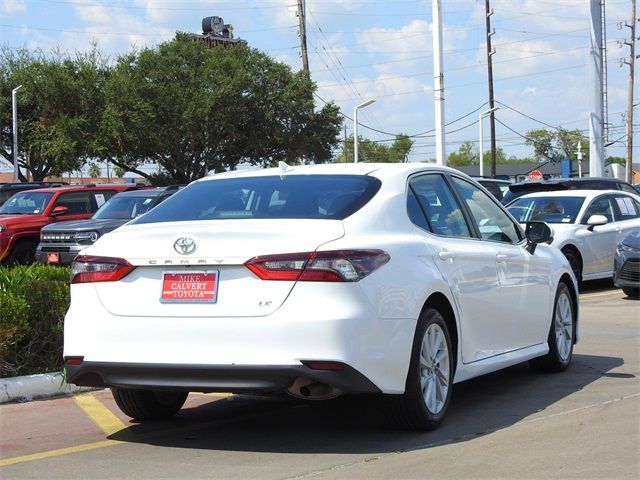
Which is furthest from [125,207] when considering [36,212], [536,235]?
[536,235]

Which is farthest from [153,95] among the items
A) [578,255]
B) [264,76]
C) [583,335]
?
[583,335]

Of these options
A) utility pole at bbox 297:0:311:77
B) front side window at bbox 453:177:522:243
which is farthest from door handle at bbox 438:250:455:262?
utility pole at bbox 297:0:311:77

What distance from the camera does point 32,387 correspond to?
7543 mm

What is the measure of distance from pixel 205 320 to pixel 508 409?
101 inches

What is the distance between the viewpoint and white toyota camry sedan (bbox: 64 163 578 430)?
525 cm

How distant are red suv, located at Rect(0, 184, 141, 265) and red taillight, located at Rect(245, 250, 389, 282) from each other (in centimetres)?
1341

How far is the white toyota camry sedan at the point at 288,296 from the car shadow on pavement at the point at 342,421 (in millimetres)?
204

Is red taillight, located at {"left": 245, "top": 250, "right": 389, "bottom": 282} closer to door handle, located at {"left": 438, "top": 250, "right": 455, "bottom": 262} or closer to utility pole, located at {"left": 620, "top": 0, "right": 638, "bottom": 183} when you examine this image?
door handle, located at {"left": 438, "top": 250, "right": 455, "bottom": 262}

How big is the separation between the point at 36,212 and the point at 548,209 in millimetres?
10169

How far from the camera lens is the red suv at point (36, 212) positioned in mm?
18516

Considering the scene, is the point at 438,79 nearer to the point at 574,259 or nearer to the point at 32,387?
the point at 574,259

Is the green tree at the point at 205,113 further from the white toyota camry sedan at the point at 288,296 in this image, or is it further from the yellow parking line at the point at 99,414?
the white toyota camry sedan at the point at 288,296

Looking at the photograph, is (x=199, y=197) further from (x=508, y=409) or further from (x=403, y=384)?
(x=508, y=409)

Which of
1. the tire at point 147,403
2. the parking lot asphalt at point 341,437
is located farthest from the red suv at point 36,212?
the tire at point 147,403
